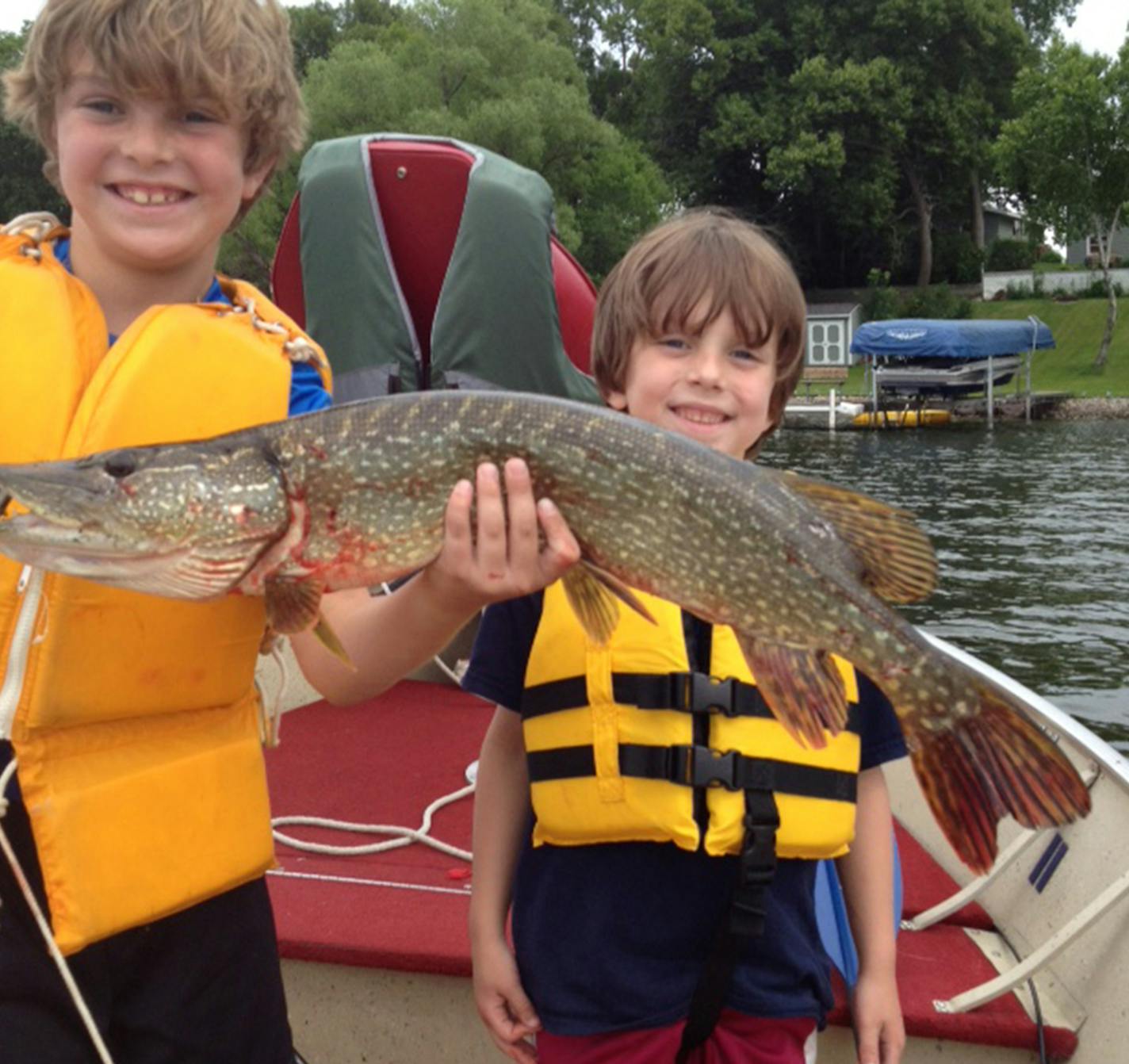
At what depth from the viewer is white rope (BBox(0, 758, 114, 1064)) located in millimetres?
1714

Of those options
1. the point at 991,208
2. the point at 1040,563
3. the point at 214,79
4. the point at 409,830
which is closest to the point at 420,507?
the point at 214,79

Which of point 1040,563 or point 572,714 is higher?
point 572,714

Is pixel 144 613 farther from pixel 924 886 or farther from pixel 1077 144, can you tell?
pixel 1077 144

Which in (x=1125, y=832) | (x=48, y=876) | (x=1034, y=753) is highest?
(x=1034, y=753)

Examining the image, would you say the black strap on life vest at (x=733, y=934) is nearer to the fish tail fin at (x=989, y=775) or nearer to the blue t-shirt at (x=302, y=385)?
the fish tail fin at (x=989, y=775)

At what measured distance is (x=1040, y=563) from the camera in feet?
41.8

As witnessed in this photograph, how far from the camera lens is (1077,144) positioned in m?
33.6

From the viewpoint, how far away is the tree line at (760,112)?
3297 centimetres

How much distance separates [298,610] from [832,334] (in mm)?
39185

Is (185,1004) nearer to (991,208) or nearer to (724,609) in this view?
(724,609)

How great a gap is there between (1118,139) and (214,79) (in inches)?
1446

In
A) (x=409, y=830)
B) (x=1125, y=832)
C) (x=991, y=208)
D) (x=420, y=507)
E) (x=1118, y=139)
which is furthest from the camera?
(x=991, y=208)

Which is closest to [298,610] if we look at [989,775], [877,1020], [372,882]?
[989,775]

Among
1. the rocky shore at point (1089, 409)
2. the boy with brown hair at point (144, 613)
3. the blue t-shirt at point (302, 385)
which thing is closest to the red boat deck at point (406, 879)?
the boy with brown hair at point (144, 613)
